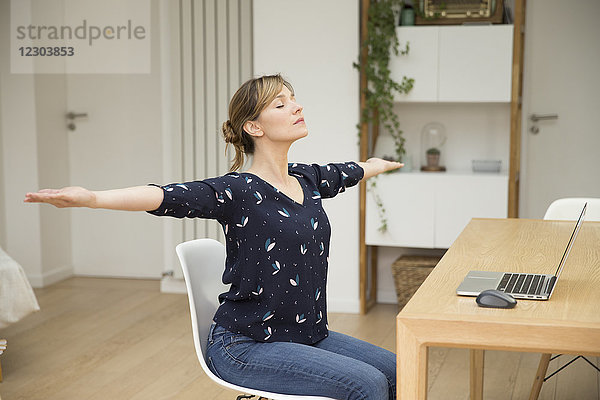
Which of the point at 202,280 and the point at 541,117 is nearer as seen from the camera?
the point at 202,280

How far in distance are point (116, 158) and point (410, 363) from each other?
422 centimetres

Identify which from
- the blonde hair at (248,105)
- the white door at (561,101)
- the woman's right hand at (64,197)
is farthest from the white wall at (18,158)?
the woman's right hand at (64,197)

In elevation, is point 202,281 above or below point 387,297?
above

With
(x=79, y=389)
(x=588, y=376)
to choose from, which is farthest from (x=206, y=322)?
(x=588, y=376)

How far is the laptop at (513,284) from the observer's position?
5.61ft

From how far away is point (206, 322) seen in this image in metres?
2.12

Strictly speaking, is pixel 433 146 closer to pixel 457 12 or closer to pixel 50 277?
pixel 457 12

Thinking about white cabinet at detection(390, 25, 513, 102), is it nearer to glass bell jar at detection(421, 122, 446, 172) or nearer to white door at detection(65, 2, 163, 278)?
glass bell jar at detection(421, 122, 446, 172)

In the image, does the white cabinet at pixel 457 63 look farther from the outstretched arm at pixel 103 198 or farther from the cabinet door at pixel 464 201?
the outstretched arm at pixel 103 198

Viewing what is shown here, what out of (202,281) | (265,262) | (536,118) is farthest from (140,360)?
(536,118)

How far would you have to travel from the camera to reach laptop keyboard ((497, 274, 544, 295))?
68.4 inches

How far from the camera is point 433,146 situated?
4535 mm

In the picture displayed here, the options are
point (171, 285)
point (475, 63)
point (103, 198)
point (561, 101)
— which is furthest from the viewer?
point (171, 285)

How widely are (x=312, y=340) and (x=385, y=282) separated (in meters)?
2.85
